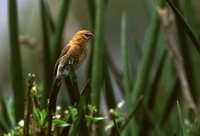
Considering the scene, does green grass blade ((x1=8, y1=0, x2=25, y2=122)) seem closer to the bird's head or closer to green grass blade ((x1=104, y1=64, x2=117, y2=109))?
green grass blade ((x1=104, y1=64, x2=117, y2=109))

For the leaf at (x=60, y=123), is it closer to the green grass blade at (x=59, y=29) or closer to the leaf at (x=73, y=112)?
the leaf at (x=73, y=112)

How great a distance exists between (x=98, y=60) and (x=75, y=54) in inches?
9.4

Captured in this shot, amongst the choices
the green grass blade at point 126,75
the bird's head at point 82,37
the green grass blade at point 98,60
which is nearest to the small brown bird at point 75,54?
the bird's head at point 82,37

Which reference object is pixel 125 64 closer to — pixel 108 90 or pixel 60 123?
pixel 108 90

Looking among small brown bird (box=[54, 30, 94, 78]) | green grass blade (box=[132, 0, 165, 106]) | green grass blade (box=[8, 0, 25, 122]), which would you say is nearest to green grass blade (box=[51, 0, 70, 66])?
green grass blade (box=[8, 0, 25, 122])

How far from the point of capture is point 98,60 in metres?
1.22

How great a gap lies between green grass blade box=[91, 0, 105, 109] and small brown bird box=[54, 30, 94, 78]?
0.69 feet

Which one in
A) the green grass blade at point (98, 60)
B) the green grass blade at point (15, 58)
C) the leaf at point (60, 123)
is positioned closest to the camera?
the leaf at point (60, 123)

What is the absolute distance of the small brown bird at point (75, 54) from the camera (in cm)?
97

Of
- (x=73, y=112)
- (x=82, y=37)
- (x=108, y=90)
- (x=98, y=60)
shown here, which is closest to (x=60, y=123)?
(x=73, y=112)

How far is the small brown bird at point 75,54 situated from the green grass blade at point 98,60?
0.69ft

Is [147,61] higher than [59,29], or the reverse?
[59,29]

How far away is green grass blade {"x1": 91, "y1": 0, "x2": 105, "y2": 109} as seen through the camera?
3.93 ft

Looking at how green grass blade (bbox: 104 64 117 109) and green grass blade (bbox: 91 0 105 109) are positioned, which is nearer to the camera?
green grass blade (bbox: 91 0 105 109)
